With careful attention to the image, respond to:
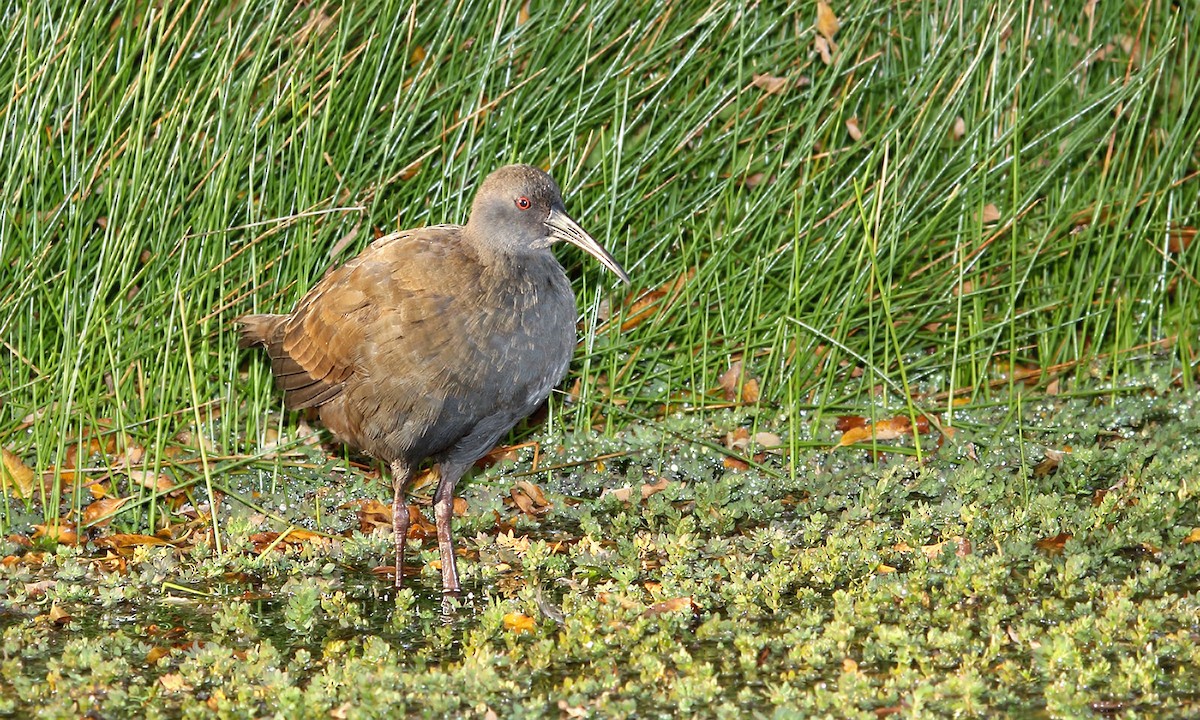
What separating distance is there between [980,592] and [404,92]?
330cm

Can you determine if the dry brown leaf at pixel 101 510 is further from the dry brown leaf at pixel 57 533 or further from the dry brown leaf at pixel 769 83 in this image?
the dry brown leaf at pixel 769 83

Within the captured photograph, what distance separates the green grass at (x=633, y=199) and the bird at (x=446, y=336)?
1.66ft

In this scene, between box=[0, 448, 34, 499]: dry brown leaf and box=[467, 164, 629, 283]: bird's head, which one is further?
box=[0, 448, 34, 499]: dry brown leaf

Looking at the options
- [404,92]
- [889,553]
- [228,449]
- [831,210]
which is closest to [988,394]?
[831,210]

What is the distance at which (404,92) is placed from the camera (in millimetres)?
6441

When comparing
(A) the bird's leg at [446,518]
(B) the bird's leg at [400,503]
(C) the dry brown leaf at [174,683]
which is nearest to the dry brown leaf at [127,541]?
(B) the bird's leg at [400,503]

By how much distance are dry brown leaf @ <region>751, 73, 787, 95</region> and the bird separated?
5.53 ft

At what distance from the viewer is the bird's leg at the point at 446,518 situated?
5215 millimetres

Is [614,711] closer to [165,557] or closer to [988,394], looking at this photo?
[165,557]

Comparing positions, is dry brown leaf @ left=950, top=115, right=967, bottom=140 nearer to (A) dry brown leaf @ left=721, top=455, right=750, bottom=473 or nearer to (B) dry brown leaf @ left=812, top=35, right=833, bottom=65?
(B) dry brown leaf @ left=812, top=35, right=833, bottom=65

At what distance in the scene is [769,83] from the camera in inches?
268

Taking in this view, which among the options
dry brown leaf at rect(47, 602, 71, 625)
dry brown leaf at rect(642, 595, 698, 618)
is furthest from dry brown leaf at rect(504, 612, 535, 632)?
dry brown leaf at rect(47, 602, 71, 625)

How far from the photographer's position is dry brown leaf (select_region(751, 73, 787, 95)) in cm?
670

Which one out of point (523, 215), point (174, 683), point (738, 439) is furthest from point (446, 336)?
point (738, 439)
